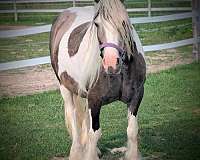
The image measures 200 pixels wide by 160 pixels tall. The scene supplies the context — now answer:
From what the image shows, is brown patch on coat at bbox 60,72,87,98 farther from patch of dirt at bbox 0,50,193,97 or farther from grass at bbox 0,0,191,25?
grass at bbox 0,0,191,25

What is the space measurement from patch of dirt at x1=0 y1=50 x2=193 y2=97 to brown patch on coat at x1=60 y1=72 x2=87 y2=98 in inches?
84.4

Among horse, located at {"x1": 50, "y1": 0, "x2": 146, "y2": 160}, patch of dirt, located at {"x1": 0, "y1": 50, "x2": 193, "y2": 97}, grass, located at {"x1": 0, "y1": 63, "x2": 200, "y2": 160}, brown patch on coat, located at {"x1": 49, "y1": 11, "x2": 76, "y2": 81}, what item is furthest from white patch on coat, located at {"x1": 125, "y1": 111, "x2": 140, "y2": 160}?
patch of dirt, located at {"x1": 0, "y1": 50, "x2": 193, "y2": 97}

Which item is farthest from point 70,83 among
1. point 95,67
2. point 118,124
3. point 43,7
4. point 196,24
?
point 43,7

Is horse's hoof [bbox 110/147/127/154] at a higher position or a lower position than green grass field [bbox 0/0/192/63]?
higher

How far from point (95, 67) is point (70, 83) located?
0.51 m

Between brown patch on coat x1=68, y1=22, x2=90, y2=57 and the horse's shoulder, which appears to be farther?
the horse's shoulder

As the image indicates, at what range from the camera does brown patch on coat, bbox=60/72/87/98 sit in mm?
3336

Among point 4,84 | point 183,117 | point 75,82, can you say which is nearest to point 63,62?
point 75,82

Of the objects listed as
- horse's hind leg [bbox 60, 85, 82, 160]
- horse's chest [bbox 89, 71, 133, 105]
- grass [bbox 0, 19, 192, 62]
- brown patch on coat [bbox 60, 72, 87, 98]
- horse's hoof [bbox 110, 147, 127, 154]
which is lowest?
grass [bbox 0, 19, 192, 62]

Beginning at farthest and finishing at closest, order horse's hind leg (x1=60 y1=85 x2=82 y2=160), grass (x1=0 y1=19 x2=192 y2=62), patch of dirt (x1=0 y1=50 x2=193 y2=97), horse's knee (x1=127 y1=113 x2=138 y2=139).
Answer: grass (x1=0 y1=19 x2=192 y2=62) → patch of dirt (x1=0 y1=50 x2=193 y2=97) → horse's hind leg (x1=60 y1=85 x2=82 y2=160) → horse's knee (x1=127 y1=113 x2=138 y2=139)

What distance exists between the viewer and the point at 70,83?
11.4ft

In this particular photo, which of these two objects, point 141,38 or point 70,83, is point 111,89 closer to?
point 70,83

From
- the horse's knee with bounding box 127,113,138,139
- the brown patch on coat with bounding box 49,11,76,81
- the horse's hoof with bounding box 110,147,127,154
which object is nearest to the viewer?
the horse's knee with bounding box 127,113,138,139

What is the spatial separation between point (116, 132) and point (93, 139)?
0.98 metres
